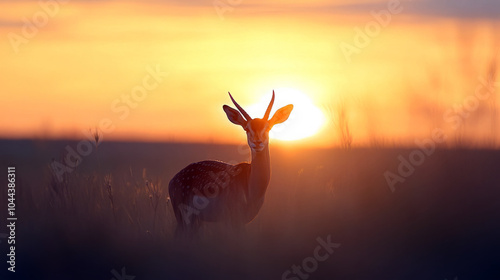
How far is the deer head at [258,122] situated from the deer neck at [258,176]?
13 centimetres

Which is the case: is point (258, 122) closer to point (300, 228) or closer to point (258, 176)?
point (258, 176)

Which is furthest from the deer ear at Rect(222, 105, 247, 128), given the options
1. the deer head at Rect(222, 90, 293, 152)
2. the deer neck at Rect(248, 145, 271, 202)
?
the deer neck at Rect(248, 145, 271, 202)

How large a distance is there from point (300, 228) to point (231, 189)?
3.45ft

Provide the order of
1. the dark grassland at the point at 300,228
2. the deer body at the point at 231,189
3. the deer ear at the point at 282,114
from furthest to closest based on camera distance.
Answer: the deer ear at the point at 282,114 → the deer body at the point at 231,189 → the dark grassland at the point at 300,228

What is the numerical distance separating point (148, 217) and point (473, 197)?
13.9 feet

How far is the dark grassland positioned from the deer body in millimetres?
243

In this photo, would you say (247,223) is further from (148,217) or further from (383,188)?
(383,188)

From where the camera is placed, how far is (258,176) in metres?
10.9

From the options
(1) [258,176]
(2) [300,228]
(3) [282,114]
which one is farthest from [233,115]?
(2) [300,228]

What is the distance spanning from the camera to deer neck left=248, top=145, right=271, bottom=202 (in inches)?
428

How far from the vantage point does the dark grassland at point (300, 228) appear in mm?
9586

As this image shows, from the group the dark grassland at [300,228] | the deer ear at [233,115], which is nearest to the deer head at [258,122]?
the deer ear at [233,115]

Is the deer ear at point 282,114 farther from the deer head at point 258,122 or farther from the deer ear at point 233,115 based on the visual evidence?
the deer ear at point 233,115

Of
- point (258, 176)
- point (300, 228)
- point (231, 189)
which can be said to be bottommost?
point (300, 228)
